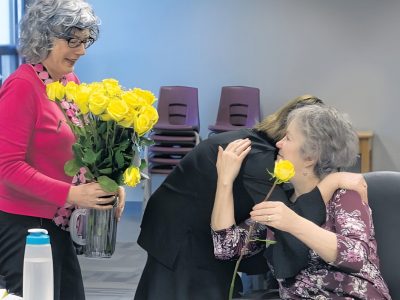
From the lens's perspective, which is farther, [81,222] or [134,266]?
[134,266]

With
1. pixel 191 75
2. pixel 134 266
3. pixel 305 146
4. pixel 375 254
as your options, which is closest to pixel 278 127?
pixel 305 146

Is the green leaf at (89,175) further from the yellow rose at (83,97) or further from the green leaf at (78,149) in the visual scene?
the yellow rose at (83,97)

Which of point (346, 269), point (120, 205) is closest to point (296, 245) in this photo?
point (346, 269)

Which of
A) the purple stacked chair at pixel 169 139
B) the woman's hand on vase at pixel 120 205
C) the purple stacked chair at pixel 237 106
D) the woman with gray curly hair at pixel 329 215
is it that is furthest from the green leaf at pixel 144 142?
the purple stacked chair at pixel 237 106

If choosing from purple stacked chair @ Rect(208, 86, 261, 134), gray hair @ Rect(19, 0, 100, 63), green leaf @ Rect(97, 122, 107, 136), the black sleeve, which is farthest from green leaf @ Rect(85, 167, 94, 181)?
purple stacked chair @ Rect(208, 86, 261, 134)

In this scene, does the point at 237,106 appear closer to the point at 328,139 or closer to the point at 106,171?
the point at 328,139

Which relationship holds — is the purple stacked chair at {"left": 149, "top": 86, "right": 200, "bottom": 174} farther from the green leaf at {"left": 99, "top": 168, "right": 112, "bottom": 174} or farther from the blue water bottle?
the blue water bottle

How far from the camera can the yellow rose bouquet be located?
1.89m

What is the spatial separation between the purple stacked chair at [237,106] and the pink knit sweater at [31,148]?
4988 millimetres

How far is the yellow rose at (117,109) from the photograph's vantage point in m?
1.87

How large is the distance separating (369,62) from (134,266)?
367 cm

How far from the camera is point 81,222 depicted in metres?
2.14

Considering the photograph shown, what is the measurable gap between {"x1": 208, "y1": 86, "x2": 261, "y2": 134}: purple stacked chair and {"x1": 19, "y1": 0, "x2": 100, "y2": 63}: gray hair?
4.99 meters

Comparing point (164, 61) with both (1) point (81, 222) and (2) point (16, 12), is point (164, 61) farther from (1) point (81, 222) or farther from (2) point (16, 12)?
(1) point (81, 222)
